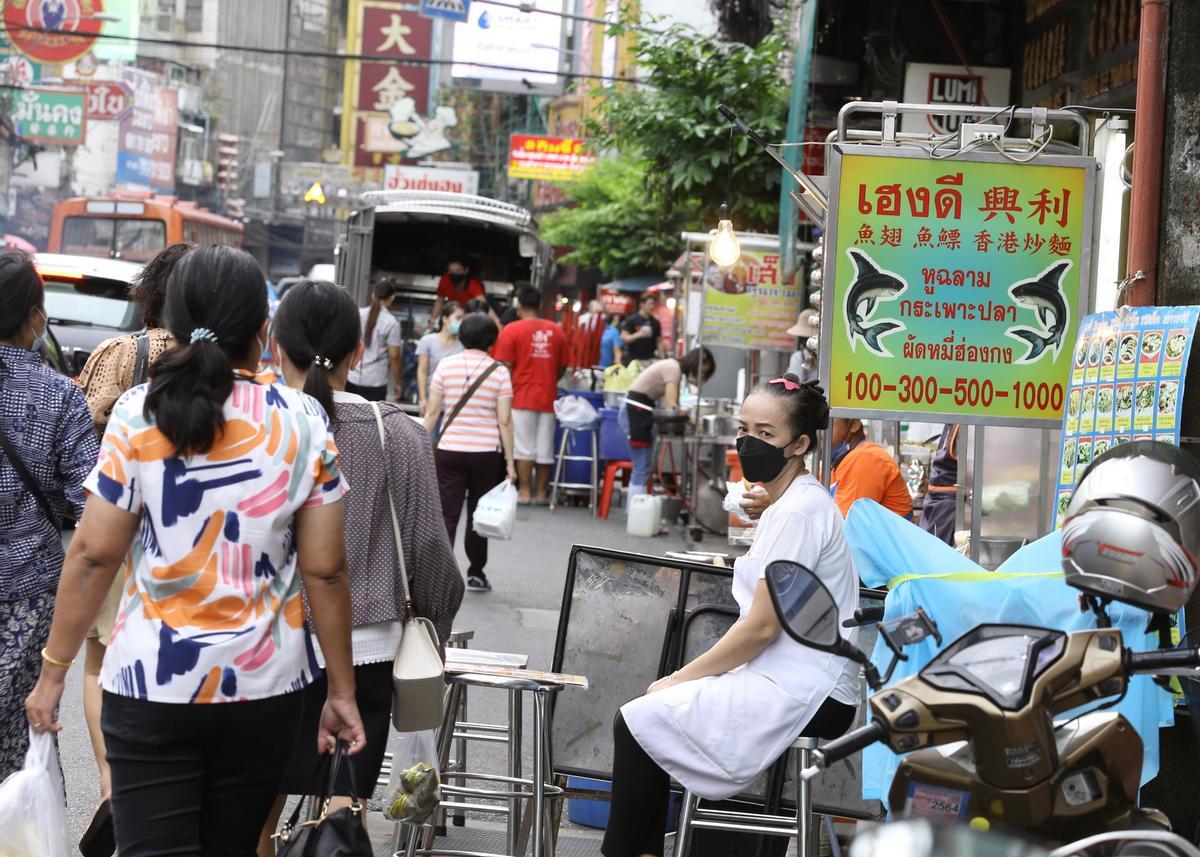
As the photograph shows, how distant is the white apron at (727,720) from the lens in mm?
4117

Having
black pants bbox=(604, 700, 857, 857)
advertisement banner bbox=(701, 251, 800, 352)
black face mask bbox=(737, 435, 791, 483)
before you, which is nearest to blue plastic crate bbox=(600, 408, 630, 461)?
advertisement banner bbox=(701, 251, 800, 352)

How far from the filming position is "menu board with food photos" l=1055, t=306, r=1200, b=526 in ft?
16.0

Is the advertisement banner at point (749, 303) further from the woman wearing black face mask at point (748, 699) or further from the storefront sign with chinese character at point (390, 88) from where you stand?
the storefront sign with chinese character at point (390, 88)

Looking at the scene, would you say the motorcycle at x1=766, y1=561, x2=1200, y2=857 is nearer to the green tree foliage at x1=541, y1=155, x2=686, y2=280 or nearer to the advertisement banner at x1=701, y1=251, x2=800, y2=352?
the advertisement banner at x1=701, y1=251, x2=800, y2=352

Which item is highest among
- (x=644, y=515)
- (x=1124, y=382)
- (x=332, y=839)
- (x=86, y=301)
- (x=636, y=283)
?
(x=636, y=283)

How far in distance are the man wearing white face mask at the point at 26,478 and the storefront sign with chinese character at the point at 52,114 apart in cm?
4909

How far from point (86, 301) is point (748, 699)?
11.4m

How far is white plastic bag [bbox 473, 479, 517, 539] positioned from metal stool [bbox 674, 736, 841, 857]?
4013mm

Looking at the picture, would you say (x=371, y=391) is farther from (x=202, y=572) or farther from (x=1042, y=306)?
(x=202, y=572)

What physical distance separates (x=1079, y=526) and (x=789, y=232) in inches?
356

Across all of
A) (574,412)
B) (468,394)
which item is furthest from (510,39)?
(468,394)

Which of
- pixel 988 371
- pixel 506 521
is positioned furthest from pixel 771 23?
pixel 988 371

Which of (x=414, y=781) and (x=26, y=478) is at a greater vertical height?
(x=26, y=478)

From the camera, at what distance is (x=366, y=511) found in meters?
4.31
